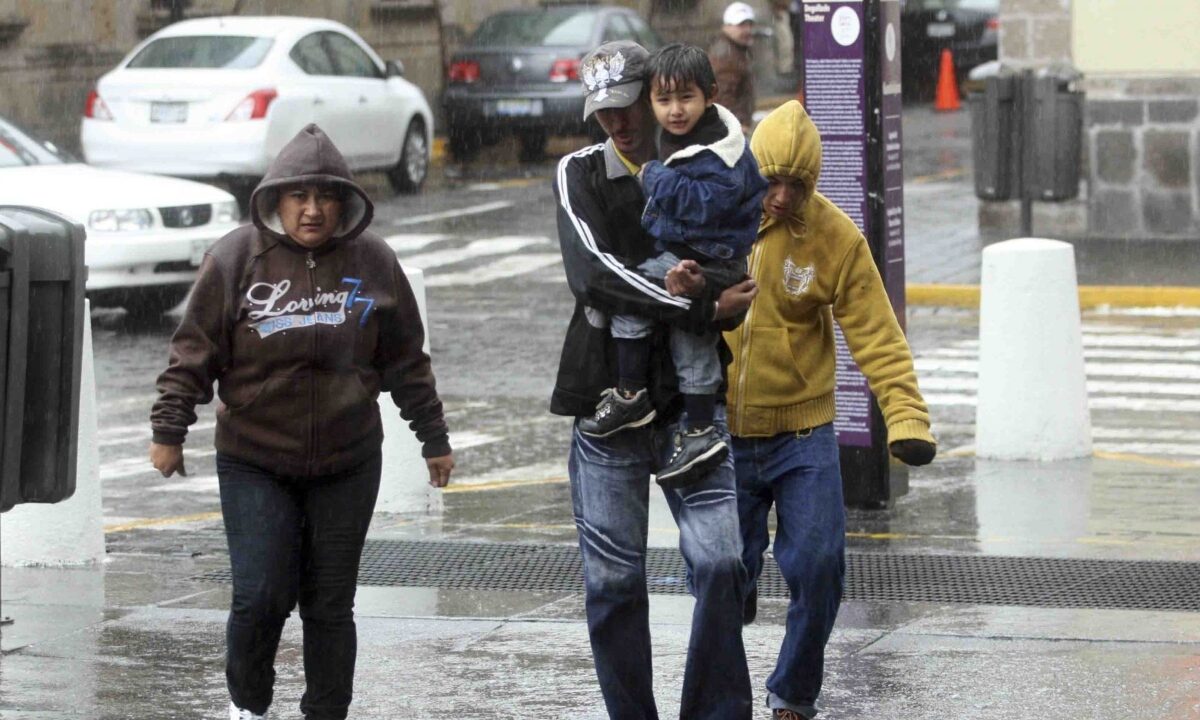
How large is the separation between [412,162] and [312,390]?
60.4ft

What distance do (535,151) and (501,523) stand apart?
18705 mm

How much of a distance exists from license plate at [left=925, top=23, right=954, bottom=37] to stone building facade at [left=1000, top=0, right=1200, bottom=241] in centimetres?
2038

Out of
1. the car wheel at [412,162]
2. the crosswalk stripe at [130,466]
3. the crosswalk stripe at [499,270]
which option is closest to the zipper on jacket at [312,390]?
the crosswalk stripe at [130,466]

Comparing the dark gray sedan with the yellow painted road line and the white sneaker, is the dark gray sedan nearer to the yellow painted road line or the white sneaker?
the yellow painted road line

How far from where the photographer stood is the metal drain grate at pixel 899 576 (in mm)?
7086

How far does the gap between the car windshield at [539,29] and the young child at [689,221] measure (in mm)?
21231

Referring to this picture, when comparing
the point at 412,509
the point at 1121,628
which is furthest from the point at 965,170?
the point at 1121,628

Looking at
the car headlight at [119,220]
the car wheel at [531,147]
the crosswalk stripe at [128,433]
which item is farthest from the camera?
Answer: the car wheel at [531,147]

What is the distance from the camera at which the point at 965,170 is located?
24.4 metres

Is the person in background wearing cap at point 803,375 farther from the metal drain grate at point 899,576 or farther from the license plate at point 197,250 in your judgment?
the license plate at point 197,250

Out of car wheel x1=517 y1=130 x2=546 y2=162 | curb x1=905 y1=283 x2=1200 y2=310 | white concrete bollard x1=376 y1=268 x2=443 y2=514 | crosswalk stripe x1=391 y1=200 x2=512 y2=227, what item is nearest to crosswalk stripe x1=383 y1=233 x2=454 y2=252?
crosswalk stripe x1=391 y1=200 x2=512 y2=227

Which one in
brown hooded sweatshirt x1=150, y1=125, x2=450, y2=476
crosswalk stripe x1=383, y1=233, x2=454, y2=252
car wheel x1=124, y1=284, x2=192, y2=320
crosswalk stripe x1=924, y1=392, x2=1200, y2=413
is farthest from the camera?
crosswalk stripe x1=383, y1=233, x2=454, y2=252

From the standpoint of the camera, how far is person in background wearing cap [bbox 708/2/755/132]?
13.7 m

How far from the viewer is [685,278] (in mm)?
4898
